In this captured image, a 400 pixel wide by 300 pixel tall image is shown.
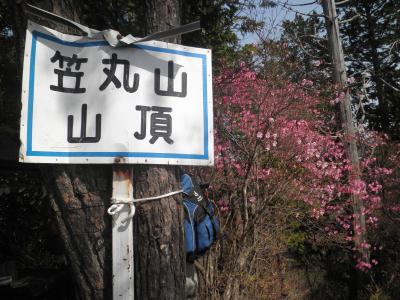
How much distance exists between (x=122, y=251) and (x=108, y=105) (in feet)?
1.81

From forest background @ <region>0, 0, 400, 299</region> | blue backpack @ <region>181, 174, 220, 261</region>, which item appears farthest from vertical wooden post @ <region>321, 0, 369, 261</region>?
blue backpack @ <region>181, 174, 220, 261</region>

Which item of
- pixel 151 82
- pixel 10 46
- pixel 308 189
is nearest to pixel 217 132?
pixel 308 189

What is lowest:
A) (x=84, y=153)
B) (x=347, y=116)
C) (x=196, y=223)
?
(x=196, y=223)

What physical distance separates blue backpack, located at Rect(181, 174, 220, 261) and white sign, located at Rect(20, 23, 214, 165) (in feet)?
2.40

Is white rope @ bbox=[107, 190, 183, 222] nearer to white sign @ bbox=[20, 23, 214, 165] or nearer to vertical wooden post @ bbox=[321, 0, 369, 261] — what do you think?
white sign @ bbox=[20, 23, 214, 165]

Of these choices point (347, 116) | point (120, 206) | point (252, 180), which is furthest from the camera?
point (347, 116)

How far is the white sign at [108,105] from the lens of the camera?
1354mm

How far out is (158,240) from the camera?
54.9 inches

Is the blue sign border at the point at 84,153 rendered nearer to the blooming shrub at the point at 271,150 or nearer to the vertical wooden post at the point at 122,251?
the vertical wooden post at the point at 122,251

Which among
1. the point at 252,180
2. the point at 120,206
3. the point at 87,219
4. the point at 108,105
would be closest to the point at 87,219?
the point at 87,219

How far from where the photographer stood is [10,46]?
16.4ft

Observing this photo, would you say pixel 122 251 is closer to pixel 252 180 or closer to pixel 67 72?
pixel 67 72

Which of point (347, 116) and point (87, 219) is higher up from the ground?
point (347, 116)

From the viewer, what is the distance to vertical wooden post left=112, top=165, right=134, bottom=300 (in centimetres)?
134
